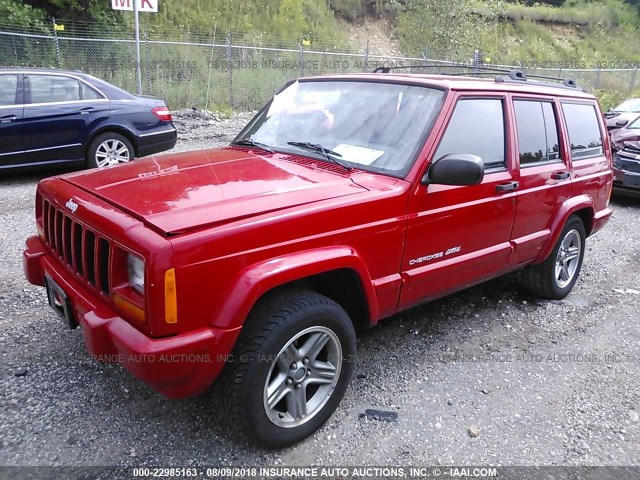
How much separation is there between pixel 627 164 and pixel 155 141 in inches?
295

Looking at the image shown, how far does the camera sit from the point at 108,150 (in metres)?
7.86

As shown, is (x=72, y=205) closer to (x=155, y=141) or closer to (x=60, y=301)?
(x=60, y=301)

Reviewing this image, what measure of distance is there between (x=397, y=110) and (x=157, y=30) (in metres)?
18.7

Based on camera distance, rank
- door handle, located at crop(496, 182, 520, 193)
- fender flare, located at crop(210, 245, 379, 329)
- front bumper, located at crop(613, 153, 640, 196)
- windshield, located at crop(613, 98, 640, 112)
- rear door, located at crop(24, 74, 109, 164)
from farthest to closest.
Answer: windshield, located at crop(613, 98, 640, 112) → front bumper, located at crop(613, 153, 640, 196) → rear door, located at crop(24, 74, 109, 164) → door handle, located at crop(496, 182, 520, 193) → fender flare, located at crop(210, 245, 379, 329)

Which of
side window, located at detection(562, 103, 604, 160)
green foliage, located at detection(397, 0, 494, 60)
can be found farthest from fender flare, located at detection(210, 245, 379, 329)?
green foliage, located at detection(397, 0, 494, 60)

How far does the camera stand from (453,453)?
9.00ft

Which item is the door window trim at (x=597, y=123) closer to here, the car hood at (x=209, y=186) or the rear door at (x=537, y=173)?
the rear door at (x=537, y=173)

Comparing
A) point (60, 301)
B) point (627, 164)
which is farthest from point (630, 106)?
point (60, 301)

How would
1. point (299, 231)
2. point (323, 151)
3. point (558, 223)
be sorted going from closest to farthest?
point (299, 231)
point (323, 151)
point (558, 223)

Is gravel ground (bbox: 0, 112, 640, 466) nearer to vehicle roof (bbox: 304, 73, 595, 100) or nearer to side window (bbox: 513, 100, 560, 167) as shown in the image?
side window (bbox: 513, 100, 560, 167)

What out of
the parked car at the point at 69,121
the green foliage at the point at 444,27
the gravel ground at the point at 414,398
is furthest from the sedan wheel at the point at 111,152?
the green foliage at the point at 444,27

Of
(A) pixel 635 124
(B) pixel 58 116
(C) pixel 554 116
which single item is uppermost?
(C) pixel 554 116

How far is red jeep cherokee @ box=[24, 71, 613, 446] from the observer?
2.27 m

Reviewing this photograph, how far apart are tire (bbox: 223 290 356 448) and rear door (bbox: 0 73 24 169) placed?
6202 mm
